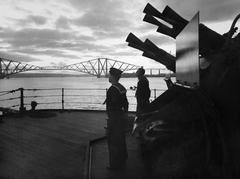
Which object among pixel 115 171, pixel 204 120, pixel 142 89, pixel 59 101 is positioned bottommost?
pixel 59 101

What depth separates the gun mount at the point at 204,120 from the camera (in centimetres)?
222

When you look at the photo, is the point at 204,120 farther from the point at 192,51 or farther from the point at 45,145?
the point at 45,145

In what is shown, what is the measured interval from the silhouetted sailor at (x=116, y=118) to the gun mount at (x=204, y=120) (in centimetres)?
150

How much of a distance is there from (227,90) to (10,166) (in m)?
4.13

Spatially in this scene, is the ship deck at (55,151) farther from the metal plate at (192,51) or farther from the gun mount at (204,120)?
the metal plate at (192,51)

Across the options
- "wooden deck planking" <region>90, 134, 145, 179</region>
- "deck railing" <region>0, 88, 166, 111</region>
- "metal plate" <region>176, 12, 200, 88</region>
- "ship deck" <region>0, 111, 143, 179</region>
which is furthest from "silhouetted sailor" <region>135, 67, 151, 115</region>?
"metal plate" <region>176, 12, 200, 88</region>

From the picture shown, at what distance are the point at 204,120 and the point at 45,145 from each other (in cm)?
466

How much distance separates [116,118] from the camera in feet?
15.0

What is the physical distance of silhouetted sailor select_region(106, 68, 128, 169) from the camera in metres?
4.43

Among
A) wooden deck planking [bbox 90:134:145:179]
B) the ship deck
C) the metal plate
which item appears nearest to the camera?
the metal plate

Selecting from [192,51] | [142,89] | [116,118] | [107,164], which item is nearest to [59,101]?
[142,89]

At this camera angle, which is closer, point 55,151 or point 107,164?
point 107,164

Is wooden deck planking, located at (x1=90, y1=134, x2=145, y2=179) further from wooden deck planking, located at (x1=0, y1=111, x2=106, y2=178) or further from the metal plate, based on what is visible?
the metal plate

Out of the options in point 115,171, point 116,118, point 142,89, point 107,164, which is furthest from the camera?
point 142,89
